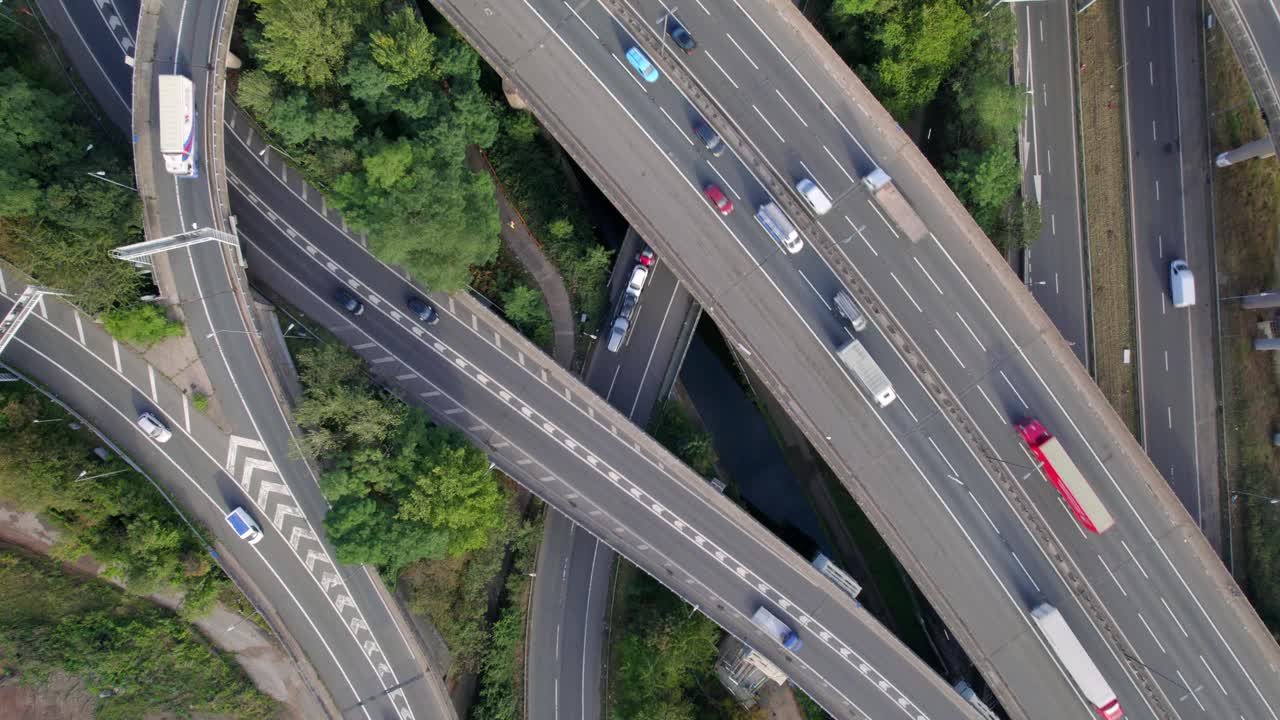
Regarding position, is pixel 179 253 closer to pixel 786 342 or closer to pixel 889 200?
pixel 786 342

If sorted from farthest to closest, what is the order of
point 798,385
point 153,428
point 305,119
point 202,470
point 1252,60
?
point 798,385, point 1252,60, point 202,470, point 153,428, point 305,119

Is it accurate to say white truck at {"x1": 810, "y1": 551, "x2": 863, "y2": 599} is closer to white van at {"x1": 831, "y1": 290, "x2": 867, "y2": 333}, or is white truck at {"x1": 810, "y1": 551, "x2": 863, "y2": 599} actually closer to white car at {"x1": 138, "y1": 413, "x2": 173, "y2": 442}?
white van at {"x1": 831, "y1": 290, "x2": 867, "y2": 333}

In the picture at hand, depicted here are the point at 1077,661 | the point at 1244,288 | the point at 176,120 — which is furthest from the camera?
the point at 1244,288

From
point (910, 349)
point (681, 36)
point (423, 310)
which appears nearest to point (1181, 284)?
point (910, 349)

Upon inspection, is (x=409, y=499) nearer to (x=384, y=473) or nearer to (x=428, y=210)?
(x=384, y=473)

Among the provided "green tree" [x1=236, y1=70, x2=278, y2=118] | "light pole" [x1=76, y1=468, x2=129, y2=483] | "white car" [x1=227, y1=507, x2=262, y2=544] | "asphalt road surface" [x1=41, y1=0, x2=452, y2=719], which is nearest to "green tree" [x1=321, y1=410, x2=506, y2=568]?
"asphalt road surface" [x1=41, y1=0, x2=452, y2=719]
